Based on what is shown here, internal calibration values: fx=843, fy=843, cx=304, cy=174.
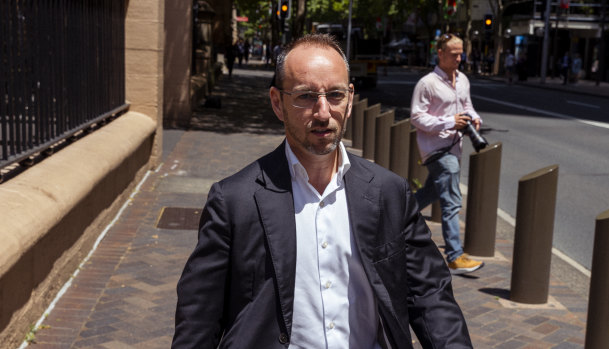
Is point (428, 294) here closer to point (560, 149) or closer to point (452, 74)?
point (452, 74)

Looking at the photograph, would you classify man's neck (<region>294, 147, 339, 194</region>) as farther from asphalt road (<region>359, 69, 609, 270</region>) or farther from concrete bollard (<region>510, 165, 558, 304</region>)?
asphalt road (<region>359, 69, 609, 270</region>)

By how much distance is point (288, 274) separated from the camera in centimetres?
223

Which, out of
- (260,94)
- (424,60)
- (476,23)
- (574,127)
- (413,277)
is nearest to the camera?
(413,277)

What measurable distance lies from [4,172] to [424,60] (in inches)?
3449

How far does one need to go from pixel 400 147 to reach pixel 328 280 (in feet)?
26.6

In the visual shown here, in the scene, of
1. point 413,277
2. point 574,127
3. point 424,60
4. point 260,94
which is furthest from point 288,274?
point 424,60

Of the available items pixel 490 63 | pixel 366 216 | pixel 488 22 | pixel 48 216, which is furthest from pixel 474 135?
pixel 490 63

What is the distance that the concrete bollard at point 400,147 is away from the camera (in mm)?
10195

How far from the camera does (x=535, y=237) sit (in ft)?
19.1

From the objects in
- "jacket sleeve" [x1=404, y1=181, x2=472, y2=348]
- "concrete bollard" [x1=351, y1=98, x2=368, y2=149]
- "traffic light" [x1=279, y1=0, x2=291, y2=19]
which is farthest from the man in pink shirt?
"traffic light" [x1=279, y1=0, x2=291, y2=19]

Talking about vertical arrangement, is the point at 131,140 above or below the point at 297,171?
below

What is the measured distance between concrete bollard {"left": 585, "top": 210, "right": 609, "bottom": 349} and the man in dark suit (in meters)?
2.32

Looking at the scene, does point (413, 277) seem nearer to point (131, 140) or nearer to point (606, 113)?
point (131, 140)

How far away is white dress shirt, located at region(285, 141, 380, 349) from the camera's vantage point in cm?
225
